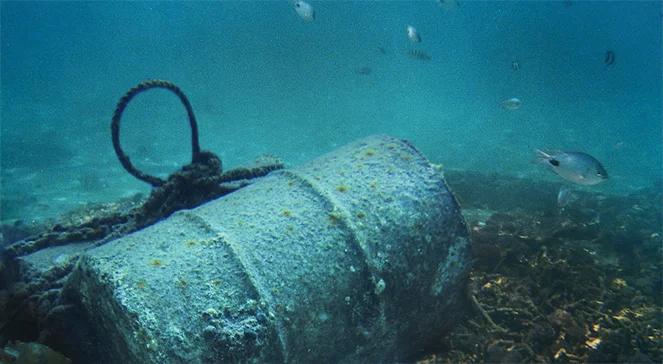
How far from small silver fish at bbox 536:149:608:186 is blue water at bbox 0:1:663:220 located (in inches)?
483

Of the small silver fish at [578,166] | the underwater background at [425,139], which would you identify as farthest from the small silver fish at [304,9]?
the small silver fish at [578,166]

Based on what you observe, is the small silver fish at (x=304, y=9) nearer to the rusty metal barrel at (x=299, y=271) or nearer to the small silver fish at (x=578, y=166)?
the small silver fish at (x=578, y=166)

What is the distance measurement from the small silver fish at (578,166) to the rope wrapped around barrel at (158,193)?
4.01m

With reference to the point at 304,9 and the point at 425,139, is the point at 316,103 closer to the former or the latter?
the point at 425,139

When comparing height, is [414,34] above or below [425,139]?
below

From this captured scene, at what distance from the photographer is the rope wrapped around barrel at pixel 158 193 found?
3.53 metres

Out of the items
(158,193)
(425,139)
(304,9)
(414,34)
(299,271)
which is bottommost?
(299,271)

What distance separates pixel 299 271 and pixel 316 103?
4172 centimetres

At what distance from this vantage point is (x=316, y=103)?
42.9m

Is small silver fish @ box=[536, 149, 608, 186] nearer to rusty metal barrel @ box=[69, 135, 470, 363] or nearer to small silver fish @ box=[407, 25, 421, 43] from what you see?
rusty metal barrel @ box=[69, 135, 470, 363]

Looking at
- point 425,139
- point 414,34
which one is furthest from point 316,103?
point 414,34

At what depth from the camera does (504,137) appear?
3300 cm

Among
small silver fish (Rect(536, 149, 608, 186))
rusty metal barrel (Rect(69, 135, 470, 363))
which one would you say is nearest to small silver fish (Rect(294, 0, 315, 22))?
small silver fish (Rect(536, 149, 608, 186))

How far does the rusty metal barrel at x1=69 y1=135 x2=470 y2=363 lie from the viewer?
2.03 m
